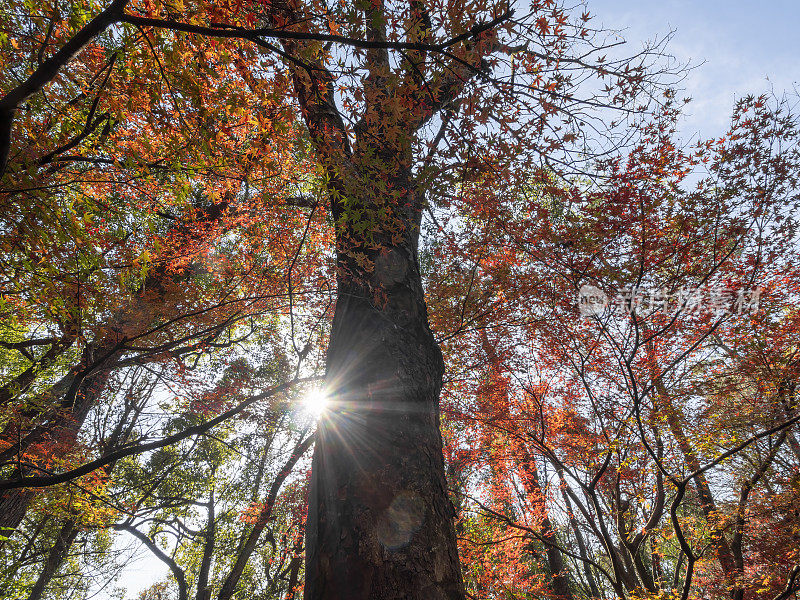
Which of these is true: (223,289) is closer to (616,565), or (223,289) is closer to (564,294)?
(564,294)

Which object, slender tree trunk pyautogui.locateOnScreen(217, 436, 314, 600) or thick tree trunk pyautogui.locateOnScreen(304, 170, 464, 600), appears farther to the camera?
slender tree trunk pyautogui.locateOnScreen(217, 436, 314, 600)

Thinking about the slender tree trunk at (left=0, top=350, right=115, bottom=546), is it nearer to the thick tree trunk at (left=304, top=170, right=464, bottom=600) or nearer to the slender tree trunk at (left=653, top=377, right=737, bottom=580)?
the thick tree trunk at (left=304, top=170, right=464, bottom=600)

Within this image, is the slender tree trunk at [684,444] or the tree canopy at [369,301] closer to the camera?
the tree canopy at [369,301]

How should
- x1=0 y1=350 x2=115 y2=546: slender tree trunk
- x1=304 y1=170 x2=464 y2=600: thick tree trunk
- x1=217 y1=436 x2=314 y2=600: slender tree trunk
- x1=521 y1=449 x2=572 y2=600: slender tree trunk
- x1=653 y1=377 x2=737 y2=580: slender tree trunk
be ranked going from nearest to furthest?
x1=304 y1=170 x2=464 y2=600: thick tree trunk < x1=653 y1=377 x2=737 y2=580: slender tree trunk < x1=0 y1=350 x2=115 y2=546: slender tree trunk < x1=217 y1=436 x2=314 y2=600: slender tree trunk < x1=521 y1=449 x2=572 y2=600: slender tree trunk

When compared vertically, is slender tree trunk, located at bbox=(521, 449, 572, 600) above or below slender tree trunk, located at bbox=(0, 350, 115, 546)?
below

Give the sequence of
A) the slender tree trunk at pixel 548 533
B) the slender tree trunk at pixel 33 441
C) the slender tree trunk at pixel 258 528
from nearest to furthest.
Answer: the slender tree trunk at pixel 33 441 < the slender tree trunk at pixel 258 528 < the slender tree trunk at pixel 548 533

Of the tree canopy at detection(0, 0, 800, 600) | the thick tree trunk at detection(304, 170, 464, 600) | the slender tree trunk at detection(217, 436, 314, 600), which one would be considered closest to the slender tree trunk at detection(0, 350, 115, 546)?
the tree canopy at detection(0, 0, 800, 600)

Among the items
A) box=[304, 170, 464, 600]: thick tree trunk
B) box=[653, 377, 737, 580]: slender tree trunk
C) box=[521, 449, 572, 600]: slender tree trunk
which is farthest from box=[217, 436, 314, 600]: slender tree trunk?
box=[304, 170, 464, 600]: thick tree trunk

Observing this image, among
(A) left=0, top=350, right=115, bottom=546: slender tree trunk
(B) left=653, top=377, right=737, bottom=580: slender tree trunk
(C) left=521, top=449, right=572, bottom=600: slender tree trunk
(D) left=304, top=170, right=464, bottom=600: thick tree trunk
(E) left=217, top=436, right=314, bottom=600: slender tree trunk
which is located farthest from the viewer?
(C) left=521, top=449, right=572, bottom=600: slender tree trunk

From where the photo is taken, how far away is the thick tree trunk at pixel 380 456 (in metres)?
1.65

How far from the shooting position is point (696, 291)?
5.79 metres

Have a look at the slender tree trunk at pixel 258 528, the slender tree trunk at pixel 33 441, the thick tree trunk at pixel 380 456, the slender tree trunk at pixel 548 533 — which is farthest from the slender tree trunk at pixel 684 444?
the slender tree trunk at pixel 33 441

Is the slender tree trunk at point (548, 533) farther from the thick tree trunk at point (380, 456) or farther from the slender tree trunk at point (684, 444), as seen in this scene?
the thick tree trunk at point (380, 456)

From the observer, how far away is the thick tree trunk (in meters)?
1.65
